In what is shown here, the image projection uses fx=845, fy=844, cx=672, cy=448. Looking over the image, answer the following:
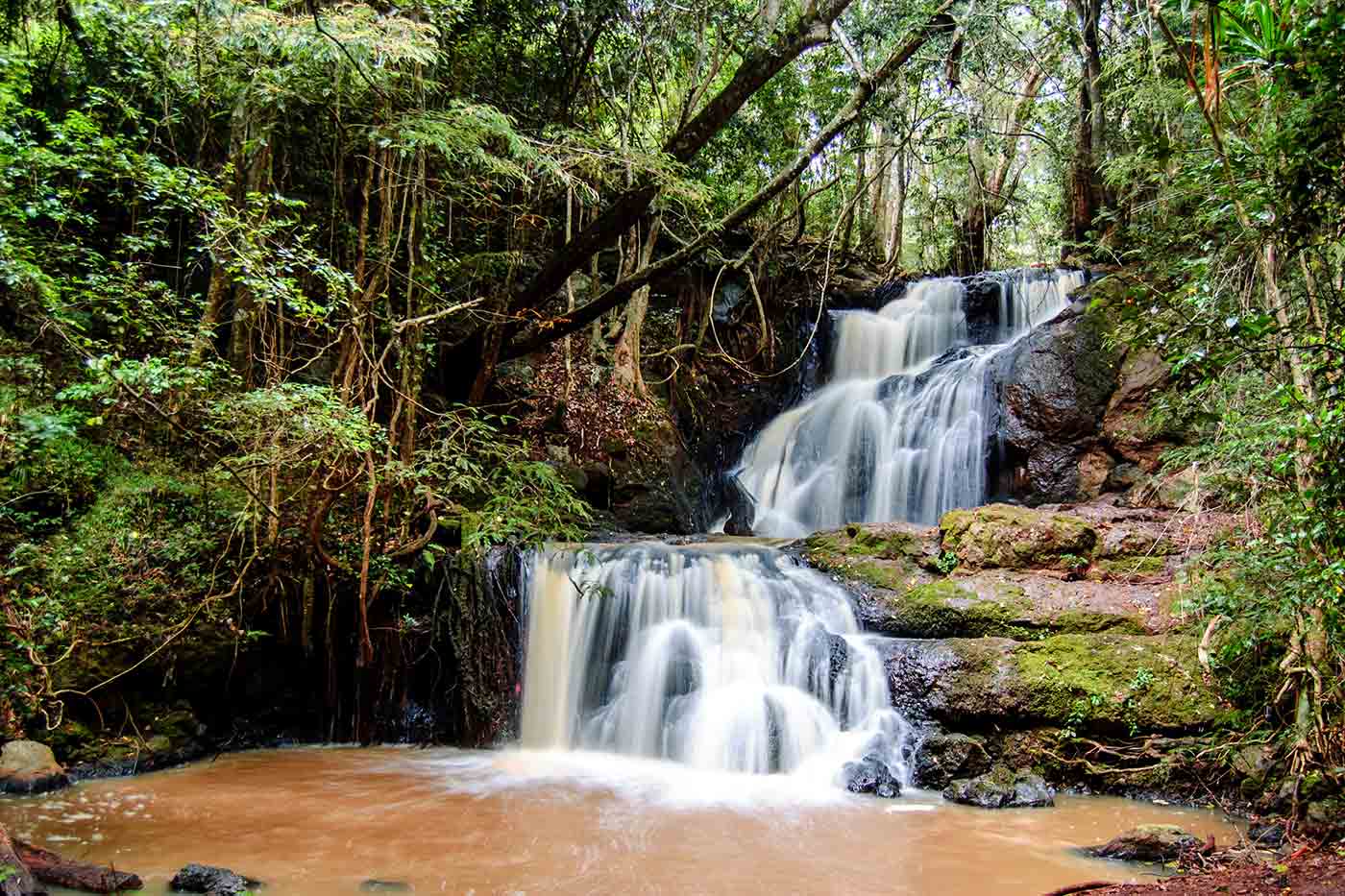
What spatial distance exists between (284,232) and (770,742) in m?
6.50

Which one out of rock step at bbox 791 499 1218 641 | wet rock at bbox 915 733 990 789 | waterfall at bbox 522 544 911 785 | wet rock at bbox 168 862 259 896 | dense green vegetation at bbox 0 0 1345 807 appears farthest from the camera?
rock step at bbox 791 499 1218 641

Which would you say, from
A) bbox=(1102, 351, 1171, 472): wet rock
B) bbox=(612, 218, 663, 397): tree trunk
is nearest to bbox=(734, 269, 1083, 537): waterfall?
bbox=(1102, 351, 1171, 472): wet rock

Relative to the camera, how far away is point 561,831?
215 inches

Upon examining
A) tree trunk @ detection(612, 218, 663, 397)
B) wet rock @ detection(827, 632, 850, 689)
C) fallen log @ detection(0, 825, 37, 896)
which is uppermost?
tree trunk @ detection(612, 218, 663, 397)

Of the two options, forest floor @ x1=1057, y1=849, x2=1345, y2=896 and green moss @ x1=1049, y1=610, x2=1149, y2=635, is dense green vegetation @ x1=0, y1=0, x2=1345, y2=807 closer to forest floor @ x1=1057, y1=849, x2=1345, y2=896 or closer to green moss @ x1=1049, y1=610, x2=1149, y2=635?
green moss @ x1=1049, y1=610, x2=1149, y2=635

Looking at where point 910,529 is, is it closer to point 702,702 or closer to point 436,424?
point 702,702

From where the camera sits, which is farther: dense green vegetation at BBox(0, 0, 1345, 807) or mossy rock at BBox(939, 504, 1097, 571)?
mossy rock at BBox(939, 504, 1097, 571)

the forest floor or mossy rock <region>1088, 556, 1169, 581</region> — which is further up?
mossy rock <region>1088, 556, 1169, 581</region>

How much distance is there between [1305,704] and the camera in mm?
5277

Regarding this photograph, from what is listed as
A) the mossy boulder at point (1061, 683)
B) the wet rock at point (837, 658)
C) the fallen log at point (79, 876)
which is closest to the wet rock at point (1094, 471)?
the mossy boulder at point (1061, 683)

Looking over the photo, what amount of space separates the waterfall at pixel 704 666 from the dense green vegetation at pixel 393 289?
3.29 feet

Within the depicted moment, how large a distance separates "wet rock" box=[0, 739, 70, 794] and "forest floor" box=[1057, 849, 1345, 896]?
6.42 metres

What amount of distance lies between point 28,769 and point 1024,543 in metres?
8.15

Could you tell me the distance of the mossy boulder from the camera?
6531 millimetres
